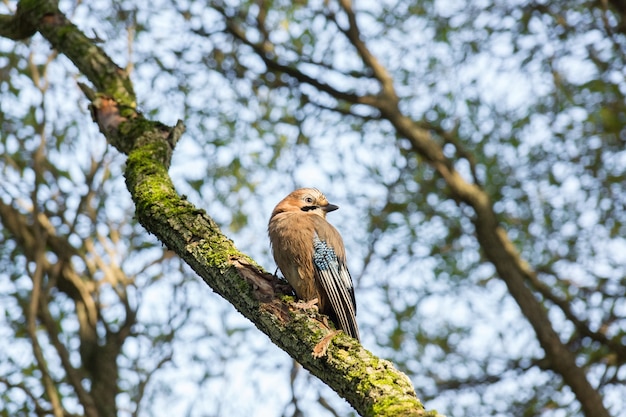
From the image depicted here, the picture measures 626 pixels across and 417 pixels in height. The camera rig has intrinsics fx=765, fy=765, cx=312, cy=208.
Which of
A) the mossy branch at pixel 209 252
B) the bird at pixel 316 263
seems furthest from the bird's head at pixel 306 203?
the mossy branch at pixel 209 252

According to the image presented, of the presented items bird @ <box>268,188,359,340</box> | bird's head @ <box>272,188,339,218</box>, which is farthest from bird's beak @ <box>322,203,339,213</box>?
bird @ <box>268,188,359,340</box>

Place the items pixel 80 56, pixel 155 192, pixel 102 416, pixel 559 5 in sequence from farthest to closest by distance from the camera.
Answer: pixel 559 5 < pixel 102 416 < pixel 80 56 < pixel 155 192

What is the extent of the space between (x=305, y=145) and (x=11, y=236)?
4.39 metres

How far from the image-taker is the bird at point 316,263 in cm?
547

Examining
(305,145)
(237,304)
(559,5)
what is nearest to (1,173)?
(305,145)

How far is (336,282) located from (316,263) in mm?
203

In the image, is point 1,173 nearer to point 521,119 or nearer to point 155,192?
point 155,192

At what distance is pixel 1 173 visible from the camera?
390 inches

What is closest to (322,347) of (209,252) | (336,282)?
(209,252)

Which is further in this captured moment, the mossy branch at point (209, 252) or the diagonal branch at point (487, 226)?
the diagonal branch at point (487, 226)

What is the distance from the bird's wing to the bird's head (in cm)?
83

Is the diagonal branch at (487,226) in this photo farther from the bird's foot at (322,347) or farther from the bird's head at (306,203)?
the bird's foot at (322,347)

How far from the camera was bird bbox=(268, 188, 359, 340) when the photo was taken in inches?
215

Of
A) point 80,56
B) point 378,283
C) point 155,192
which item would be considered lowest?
point 155,192
